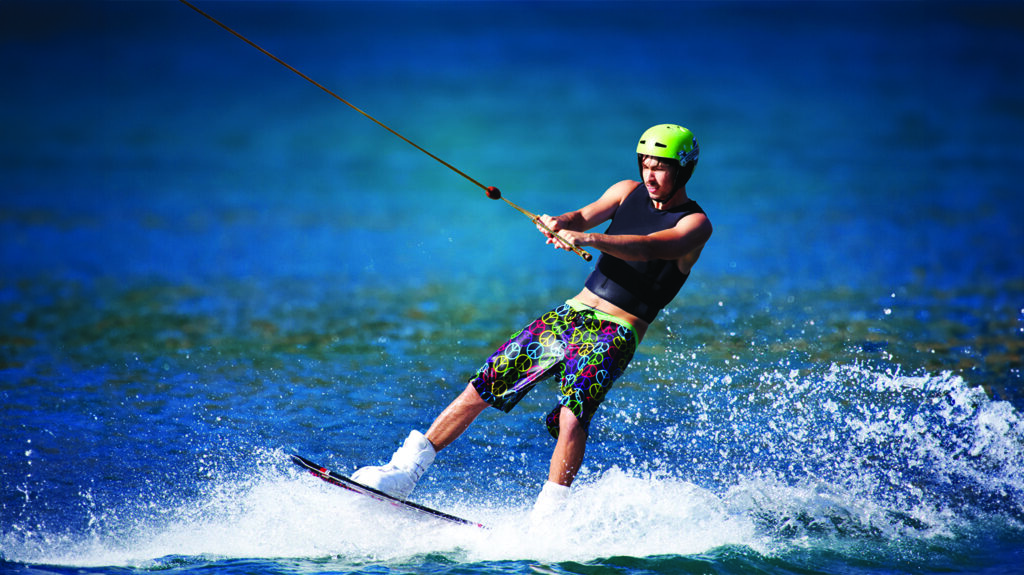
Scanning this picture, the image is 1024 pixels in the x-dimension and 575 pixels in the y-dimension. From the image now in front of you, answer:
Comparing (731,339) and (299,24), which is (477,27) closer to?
(299,24)

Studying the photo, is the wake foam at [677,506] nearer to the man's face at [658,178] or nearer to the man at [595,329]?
the man at [595,329]

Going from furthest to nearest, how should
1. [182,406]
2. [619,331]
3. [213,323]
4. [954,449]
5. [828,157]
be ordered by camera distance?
[828,157], [213,323], [182,406], [954,449], [619,331]

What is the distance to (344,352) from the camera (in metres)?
8.95

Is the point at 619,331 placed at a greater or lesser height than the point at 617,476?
greater

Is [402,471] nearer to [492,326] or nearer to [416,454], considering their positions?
[416,454]

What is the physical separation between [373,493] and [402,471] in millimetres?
204

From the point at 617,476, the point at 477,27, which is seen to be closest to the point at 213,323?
the point at 617,476

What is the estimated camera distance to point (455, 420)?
516cm

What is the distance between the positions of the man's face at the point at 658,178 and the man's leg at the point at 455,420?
1295 millimetres

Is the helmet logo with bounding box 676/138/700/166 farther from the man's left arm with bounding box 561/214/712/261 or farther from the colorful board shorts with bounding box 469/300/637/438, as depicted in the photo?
the colorful board shorts with bounding box 469/300/637/438

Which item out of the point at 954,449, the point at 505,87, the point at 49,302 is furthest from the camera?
the point at 505,87

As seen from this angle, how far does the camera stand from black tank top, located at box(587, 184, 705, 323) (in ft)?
16.9

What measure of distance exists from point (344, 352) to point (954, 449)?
4.83 meters

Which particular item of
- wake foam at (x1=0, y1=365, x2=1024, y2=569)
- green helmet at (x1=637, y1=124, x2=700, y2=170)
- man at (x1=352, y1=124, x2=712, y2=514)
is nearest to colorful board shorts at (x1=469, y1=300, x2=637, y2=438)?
man at (x1=352, y1=124, x2=712, y2=514)
